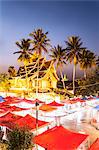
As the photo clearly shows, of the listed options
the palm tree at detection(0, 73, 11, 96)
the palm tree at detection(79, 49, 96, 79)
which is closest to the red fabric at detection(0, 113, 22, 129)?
the palm tree at detection(0, 73, 11, 96)

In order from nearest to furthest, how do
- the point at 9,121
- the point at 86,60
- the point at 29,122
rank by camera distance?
the point at 29,122, the point at 9,121, the point at 86,60

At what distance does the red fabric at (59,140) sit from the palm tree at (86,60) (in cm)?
1253

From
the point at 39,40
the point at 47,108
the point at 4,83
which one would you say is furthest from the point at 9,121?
the point at 4,83

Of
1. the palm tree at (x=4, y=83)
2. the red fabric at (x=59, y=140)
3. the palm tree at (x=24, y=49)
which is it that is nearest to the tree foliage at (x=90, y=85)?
the palm tree at (x=24, y=49)

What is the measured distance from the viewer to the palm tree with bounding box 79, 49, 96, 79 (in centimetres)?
1658

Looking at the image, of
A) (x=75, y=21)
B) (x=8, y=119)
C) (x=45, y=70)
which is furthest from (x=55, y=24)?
(x=45, y=70)

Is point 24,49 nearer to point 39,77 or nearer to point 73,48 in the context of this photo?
point 39,77

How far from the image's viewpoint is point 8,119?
575cm

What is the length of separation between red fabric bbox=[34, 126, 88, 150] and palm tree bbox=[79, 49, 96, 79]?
12530 millimetres

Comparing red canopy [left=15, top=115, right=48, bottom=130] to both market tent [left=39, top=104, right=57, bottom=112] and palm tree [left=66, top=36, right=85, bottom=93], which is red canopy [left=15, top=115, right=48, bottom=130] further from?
palm tree [left=66, top=36, right=85, bottom=93]

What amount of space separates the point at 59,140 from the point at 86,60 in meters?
13.0

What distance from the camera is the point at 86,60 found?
54.9ft

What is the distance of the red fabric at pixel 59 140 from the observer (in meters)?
3.83

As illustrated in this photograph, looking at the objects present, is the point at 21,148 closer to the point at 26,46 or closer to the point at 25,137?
the point at 25,137
